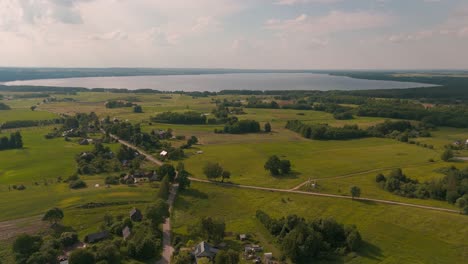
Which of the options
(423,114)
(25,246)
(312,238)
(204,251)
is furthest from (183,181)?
(423,114)

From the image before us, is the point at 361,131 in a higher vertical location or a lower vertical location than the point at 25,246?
higher

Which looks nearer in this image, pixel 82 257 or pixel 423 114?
pixel 82 257

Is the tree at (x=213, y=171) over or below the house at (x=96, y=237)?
over

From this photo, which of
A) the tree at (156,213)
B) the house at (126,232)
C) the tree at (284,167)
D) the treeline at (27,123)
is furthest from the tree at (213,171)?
the treeline at (27,123)

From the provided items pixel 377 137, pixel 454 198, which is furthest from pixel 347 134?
pixel 454 198

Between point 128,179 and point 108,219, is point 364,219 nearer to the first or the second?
point 108,219

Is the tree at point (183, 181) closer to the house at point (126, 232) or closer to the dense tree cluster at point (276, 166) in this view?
the house at point (126, 232)

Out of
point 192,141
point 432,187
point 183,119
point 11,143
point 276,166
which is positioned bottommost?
point 432,187
